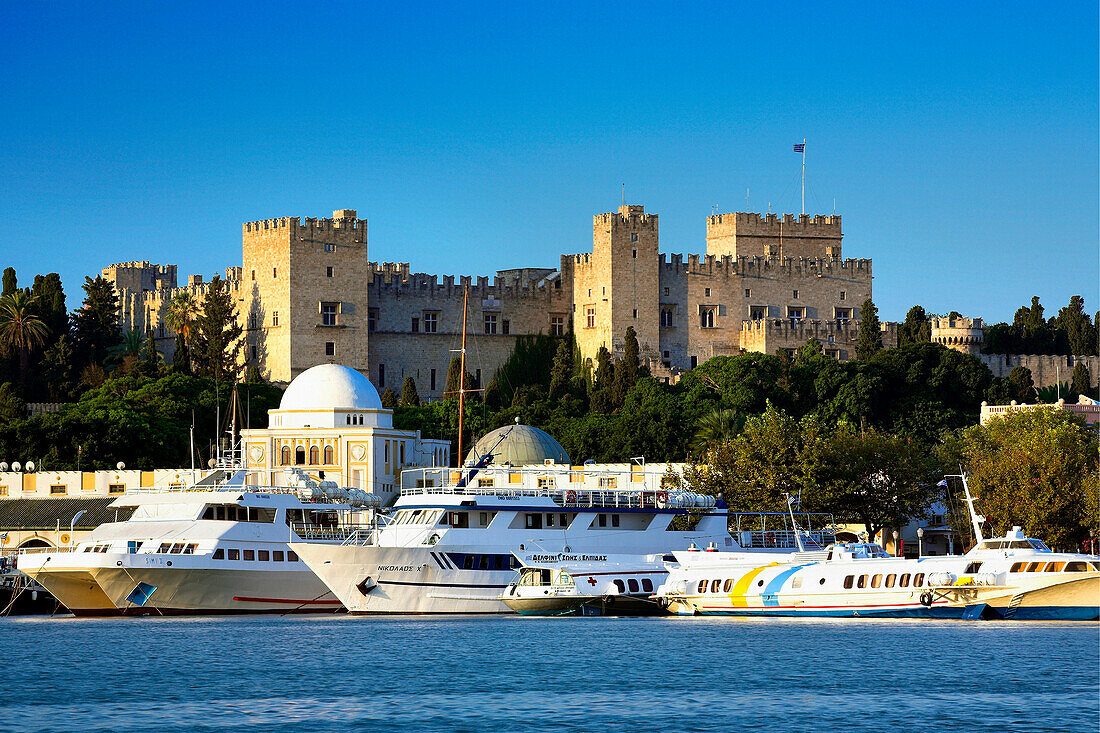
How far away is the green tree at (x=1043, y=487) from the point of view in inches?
2724

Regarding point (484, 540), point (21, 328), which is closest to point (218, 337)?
point (21, 328)

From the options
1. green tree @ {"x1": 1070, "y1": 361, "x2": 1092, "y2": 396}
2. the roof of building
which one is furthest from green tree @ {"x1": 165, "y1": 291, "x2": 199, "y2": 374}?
green tree @ {"x1": 1070, "y1": 361, "x2": 1092, "y2": 396}

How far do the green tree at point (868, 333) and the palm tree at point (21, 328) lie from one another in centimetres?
4659

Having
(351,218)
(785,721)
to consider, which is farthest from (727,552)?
(351,218)

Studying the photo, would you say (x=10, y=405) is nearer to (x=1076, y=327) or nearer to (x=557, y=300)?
(x=557, y=300)

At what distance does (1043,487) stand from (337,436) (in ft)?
100

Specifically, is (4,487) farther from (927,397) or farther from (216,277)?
(927,397)

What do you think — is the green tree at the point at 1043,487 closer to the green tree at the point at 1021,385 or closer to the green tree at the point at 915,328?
the green tree at the point at 1021,385

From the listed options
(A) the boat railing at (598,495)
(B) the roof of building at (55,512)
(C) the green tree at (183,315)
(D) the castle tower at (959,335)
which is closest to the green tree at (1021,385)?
(D) the castle tower at (959,335)

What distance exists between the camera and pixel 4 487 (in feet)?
281

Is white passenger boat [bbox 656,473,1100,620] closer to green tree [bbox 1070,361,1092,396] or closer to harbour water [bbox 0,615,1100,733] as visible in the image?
harbour water [bbox 0,615,1100,733]

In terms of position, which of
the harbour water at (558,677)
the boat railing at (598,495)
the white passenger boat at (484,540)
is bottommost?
the harbour water at (558,677)

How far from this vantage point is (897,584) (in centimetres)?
5466

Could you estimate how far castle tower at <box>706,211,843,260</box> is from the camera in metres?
122
